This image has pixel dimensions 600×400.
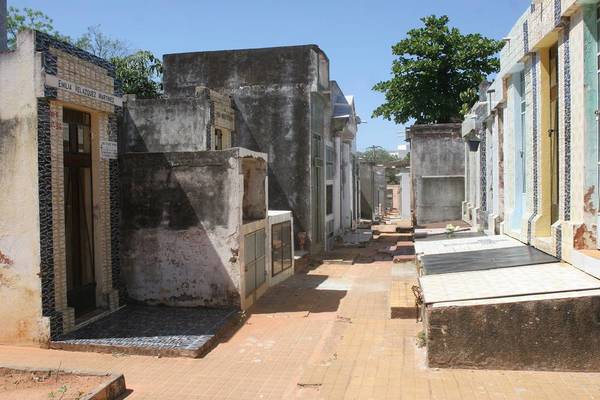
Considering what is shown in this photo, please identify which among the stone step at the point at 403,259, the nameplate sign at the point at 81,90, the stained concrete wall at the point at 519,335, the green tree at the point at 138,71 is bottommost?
the stone step at the point at 403,259

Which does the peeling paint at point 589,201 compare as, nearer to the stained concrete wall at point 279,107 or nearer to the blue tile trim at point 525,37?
the blue tile trim at point 525,37

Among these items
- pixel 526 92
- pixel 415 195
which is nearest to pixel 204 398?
pixel 526 92

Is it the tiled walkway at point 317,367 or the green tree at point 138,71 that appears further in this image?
the green tree at point 138,71

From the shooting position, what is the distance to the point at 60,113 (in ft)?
28.5

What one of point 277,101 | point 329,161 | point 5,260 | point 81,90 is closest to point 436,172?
point 329,161

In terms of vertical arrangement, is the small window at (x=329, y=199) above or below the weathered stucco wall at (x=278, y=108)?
below

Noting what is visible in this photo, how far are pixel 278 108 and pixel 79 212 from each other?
389 inches

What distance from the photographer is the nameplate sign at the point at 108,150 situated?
9859mm

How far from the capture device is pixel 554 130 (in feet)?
29.1

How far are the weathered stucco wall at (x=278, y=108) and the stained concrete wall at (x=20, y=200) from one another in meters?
10.7

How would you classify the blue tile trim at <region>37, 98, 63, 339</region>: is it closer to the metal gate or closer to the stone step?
the metal gate

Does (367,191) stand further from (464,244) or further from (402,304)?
(402,304)

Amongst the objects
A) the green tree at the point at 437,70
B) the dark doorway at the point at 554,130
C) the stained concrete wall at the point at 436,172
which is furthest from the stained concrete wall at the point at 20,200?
the green tree at the point at 437,70

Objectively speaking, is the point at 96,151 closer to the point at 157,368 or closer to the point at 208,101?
the point at 157,368
